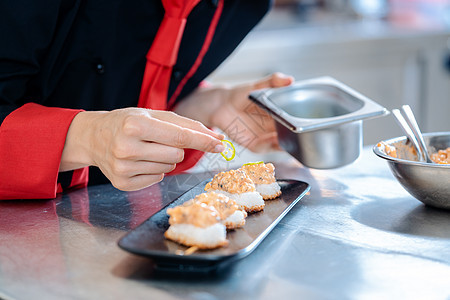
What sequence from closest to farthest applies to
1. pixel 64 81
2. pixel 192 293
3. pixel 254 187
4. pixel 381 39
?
pixel 192 293
pixel 254 187
pixel 64 81
pixel 381 39

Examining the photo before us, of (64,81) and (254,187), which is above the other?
(64,81)

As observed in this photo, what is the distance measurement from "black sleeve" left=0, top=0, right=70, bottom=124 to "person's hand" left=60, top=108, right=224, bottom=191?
0.20m

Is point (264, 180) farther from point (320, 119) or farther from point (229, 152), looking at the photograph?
point (320, 119)

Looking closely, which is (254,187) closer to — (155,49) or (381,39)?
(155,49)

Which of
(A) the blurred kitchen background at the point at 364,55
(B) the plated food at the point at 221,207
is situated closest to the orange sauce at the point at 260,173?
(B) the plated food at the point at 221,207

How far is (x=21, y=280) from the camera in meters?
0.85

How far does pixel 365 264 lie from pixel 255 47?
78.8 inches

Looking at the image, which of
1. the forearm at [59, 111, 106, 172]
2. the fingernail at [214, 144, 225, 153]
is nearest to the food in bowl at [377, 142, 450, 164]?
the fingernail at [214, 144, 225, 153]

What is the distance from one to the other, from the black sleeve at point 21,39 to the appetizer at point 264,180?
512mm

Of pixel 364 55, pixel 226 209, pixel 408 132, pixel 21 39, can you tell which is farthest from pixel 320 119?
pixel 364 55

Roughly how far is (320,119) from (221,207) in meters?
0.39

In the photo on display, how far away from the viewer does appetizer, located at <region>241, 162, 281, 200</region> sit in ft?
3.69

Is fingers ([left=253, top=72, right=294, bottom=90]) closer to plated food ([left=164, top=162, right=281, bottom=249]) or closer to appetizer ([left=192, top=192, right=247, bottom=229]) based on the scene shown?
plated food ([left=164, top=162, right=281, bottom=249])

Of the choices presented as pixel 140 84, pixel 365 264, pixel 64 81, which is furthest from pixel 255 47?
Result: pixel 365 264
